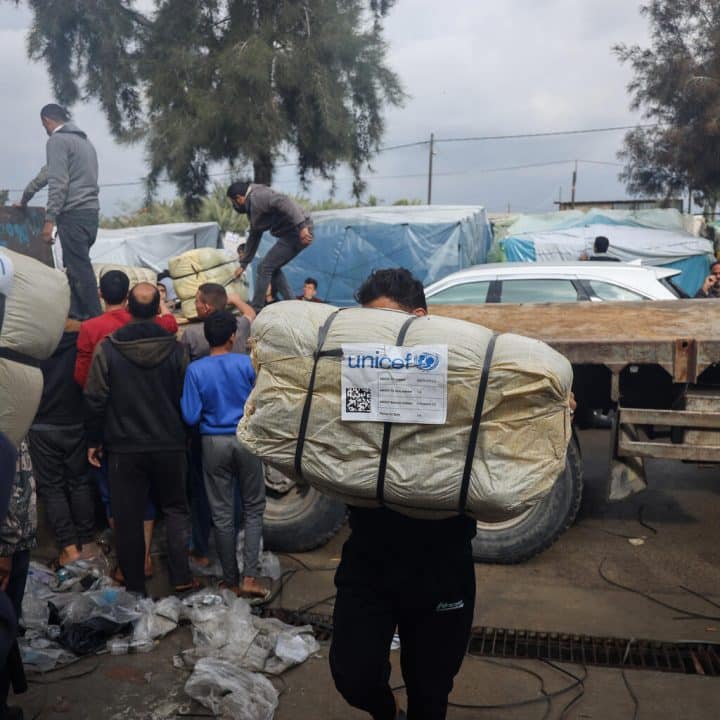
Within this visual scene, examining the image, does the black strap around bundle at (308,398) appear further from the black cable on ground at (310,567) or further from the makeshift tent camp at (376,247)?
the makeshift tent camp at (376,247)

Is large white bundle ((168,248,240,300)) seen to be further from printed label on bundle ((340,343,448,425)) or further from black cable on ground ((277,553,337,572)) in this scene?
printed label on bundle ((340,343,448,425))

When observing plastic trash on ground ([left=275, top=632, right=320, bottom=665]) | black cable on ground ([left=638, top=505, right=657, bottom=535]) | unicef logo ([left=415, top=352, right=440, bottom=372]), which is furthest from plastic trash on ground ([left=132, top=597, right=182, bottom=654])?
black cable on ground ([left=638, top=505, right=657, bottom=535])

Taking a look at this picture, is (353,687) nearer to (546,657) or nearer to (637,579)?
(546,657)

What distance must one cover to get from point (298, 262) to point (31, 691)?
1226 cm

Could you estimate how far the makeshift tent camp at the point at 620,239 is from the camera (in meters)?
15.9

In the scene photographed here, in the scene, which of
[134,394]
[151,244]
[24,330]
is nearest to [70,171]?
[134,394]

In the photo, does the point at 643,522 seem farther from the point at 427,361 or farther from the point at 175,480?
the point at 427,361

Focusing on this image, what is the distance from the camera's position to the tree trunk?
50.5 ft

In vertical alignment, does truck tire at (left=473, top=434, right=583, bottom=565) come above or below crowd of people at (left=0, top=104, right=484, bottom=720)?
below

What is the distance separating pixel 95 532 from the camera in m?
5.49

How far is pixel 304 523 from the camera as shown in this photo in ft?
17.1

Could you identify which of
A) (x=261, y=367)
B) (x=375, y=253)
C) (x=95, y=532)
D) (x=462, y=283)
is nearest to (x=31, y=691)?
(x=95, y=532)

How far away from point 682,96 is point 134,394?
18.5 meters

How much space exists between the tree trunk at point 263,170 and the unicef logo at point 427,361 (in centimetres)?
1375
